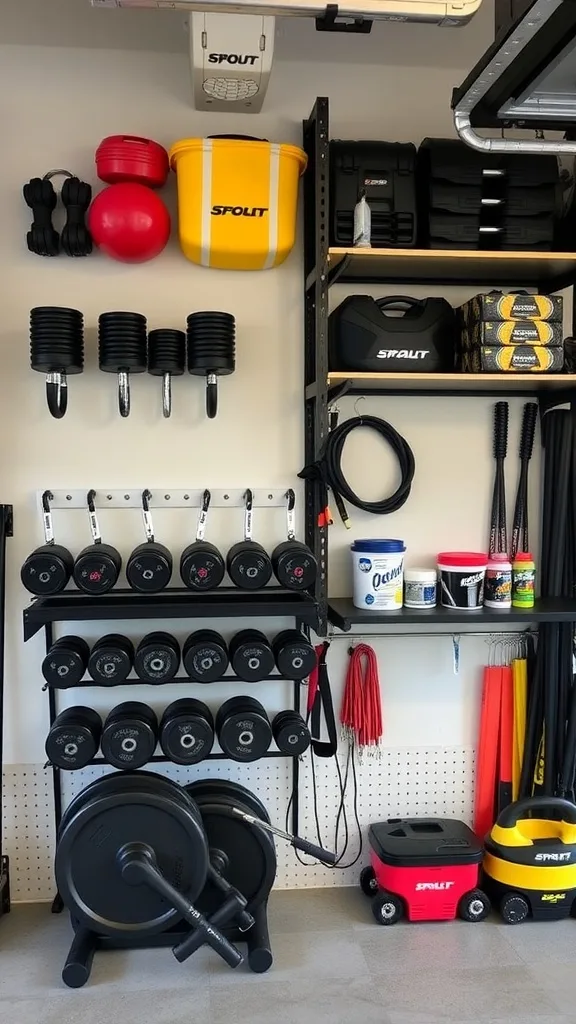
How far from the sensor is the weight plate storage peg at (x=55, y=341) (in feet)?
7.63

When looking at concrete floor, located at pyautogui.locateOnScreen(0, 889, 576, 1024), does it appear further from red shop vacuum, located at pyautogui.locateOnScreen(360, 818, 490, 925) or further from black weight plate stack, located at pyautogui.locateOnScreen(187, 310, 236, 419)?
black weight plate stack, located at pyautogui.locateOnScreen(187, 310, 236, 419)

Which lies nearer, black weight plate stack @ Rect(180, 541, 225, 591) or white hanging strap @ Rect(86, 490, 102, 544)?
black weight plate stack @ Rect(180, 541, 225, 591)

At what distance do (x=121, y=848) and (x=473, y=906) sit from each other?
1103 mm

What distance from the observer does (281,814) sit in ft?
8.80

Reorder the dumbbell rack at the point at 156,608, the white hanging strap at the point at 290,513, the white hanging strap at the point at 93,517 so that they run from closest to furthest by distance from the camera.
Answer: the dumbbell rack at the point at 156,608, the white hanging strap at the point at 93,517, the white hanging strap at the point at 290,513

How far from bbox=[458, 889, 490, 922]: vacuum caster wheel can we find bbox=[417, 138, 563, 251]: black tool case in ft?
6.52

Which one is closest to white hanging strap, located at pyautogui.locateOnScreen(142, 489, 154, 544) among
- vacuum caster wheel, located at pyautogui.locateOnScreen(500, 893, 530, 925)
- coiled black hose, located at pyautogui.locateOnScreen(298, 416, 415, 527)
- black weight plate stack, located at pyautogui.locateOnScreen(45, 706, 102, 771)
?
coiled black hose, located at pyautogui.locateOnScreen(298, 416, 415, 527)

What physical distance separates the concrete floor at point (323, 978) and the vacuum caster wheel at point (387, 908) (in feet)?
0.10

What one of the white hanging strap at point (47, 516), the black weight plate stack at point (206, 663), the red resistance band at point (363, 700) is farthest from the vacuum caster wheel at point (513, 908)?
the white hanging strap at point (47, 516)

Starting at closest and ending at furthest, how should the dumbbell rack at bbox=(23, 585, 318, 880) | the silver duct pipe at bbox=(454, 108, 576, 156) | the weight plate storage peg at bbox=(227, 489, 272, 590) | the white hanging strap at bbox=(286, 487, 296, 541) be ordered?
1. the silver duct pipe at bbox=(454, 108, 576, 156)
2. the dumbbell rack at bbox=(23, 585, 318, 880)
3. the weight plate storage peg at bbox=(227, 489, 272, 590)
4. the white hanging strap at bbox=(286, 487, 296, 541)

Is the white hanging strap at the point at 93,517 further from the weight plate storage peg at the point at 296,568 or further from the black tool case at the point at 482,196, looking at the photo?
the black tool case at the point at 482,196

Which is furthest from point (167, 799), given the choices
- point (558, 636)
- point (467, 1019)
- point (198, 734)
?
point (558, 636)

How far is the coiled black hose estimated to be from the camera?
2.55 m

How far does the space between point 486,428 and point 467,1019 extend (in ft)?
5.68
